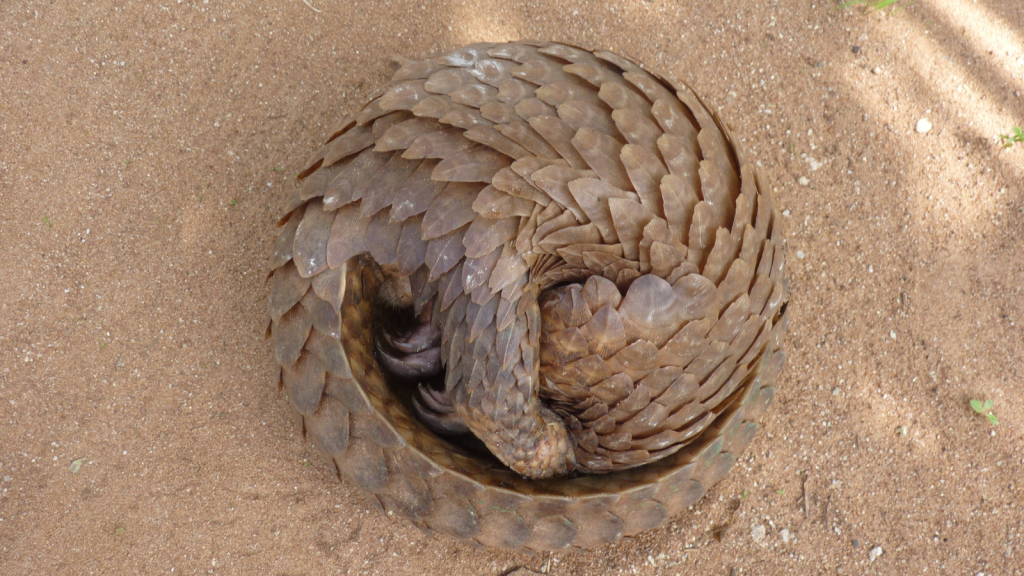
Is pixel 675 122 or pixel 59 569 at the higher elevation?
pixel 675 122

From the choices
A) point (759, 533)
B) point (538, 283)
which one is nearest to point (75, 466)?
point (538, 283)

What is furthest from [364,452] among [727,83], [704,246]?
[727,83]

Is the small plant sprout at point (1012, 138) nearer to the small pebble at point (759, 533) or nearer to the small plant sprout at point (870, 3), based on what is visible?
the small plant sprout at point (870, 3)

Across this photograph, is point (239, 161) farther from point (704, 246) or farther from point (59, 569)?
point (704, 246)

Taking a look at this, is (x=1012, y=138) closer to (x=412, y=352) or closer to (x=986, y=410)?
(x=986, y=410)

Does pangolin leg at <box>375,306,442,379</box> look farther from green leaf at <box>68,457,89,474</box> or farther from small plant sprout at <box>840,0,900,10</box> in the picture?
small plant sprout at <box>840,0,900,10</box>

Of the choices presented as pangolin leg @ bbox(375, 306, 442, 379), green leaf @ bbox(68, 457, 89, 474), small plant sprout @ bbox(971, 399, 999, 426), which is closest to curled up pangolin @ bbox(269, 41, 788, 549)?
pangolin leg @ bbox(375, 306, 442, 379)
